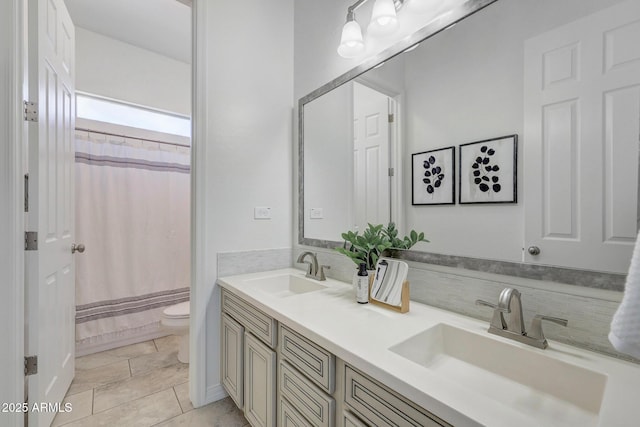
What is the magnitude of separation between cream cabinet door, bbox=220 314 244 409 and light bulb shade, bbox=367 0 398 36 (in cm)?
165

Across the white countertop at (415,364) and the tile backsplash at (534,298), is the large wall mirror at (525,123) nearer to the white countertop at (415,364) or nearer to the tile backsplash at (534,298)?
the tile backsplash at (534,298)

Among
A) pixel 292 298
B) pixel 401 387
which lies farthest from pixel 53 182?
pixel 401 387

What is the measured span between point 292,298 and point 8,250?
4.18 ft

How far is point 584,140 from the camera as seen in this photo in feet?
2.76

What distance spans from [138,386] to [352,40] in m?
2.53

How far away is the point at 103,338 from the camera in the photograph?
2455mm

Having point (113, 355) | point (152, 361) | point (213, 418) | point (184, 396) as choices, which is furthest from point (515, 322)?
point (113, 355)

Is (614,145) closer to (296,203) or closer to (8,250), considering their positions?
(296,203)

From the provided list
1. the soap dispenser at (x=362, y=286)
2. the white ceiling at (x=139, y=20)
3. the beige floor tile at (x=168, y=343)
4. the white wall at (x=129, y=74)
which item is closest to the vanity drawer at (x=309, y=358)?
the soap dispenser at (x=362, y=286)

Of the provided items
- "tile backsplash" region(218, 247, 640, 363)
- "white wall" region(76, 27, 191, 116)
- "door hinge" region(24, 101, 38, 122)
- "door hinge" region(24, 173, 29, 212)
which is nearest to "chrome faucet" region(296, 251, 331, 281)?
"tile backsplash" region(218, 247, 640, 363)

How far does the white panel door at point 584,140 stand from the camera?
30.7 inches

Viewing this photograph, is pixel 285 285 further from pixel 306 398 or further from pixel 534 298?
pixel 534 298

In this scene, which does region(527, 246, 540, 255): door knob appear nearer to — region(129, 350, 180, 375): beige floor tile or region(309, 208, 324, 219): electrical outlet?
region(309, 208, 324, 219): electrical outlet

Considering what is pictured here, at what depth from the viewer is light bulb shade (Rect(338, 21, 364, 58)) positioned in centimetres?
151
